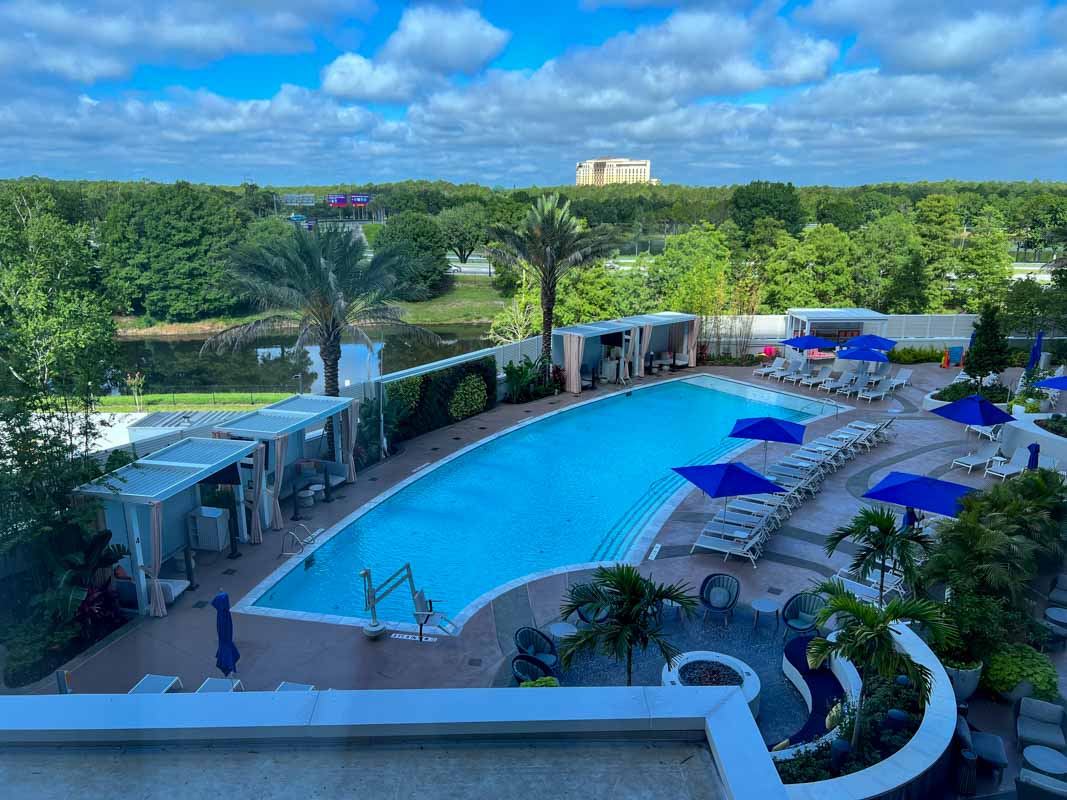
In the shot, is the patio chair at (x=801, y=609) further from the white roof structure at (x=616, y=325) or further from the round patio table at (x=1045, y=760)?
the white roof structure at (x=616, y=325)

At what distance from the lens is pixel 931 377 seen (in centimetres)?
2600

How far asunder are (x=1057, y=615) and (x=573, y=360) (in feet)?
53.0

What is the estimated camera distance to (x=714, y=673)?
8.52m

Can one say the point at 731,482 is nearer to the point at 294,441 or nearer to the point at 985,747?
the point at 985,747

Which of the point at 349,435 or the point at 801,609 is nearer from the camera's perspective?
the point at 801,609

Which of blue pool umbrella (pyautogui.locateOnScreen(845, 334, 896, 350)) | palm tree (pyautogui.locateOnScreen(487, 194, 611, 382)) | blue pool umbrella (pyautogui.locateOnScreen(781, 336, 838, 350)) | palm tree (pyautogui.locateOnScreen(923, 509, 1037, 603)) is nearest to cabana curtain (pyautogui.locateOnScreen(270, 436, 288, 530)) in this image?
palm tree (pyautogui.locateOnScreen(923, 509, 1037, 603))

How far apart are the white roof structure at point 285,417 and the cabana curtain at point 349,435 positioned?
0.26 meters

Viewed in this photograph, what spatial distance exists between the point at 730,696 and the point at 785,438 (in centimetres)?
1149

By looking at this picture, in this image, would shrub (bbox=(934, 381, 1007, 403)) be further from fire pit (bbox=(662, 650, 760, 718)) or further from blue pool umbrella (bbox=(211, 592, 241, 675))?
blue pool umbrella (bbox=(211, 592, 241, 675))

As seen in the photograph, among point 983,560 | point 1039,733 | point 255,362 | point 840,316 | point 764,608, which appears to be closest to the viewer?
point 1039,733

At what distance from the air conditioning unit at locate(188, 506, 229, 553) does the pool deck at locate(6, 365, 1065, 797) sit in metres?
0.23

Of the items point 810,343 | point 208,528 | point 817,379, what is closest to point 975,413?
point 810,343

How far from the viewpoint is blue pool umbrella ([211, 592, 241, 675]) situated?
8.52 metres

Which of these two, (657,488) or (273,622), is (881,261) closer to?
(657,488)
